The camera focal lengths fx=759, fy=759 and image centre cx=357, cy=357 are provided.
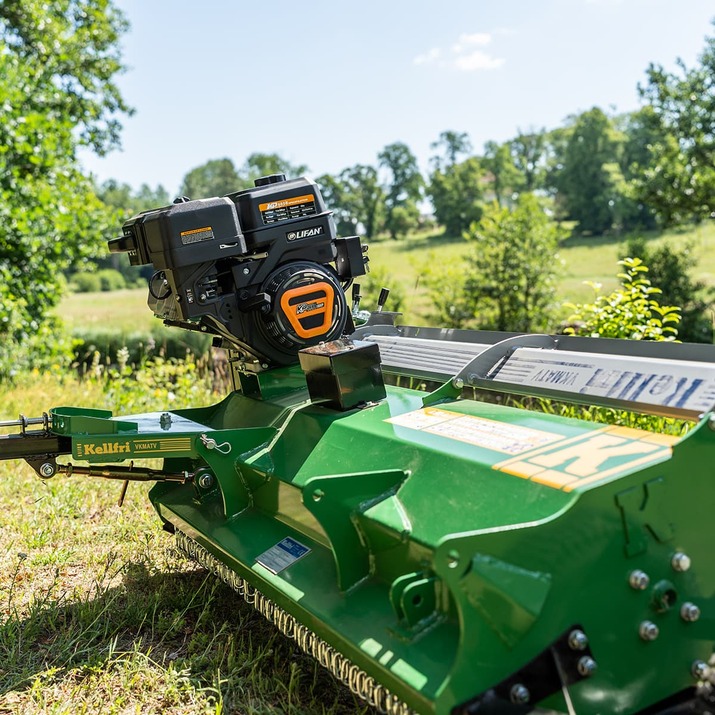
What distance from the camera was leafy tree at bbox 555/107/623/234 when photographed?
141ft

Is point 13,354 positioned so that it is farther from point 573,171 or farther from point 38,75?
point 573,171

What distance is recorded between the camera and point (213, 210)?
10.6ft

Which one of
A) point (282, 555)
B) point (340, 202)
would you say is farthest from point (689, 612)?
point (340, 202)

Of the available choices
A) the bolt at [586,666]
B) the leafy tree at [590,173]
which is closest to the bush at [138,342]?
the bolt at [586,666]

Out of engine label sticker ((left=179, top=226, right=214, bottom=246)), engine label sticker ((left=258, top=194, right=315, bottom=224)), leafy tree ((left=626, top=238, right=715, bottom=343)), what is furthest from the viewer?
leafy tree ((left=626, top=238, right=715, bottom=343))

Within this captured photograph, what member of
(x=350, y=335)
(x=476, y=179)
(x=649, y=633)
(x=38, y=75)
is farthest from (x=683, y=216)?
(x=476, y=179)

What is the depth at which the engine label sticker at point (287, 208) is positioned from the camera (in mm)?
3436

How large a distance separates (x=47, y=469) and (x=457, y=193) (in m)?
40.3

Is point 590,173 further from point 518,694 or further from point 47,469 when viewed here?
point 518,694

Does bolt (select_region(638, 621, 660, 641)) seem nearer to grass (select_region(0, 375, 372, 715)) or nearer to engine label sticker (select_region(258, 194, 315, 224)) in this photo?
grass (select_region(0, 375, 372, 715))

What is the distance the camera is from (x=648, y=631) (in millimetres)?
2047

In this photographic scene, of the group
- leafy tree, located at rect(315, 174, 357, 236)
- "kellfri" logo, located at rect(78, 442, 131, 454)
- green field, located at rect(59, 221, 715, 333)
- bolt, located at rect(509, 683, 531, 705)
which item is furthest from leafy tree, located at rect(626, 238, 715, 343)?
bolt, located at rect(509, 683, 531, 705)

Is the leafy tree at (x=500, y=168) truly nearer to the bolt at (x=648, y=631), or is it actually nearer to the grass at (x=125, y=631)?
the grass at (x=125, y=631)

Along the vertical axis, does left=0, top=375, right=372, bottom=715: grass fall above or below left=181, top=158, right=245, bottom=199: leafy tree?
below
